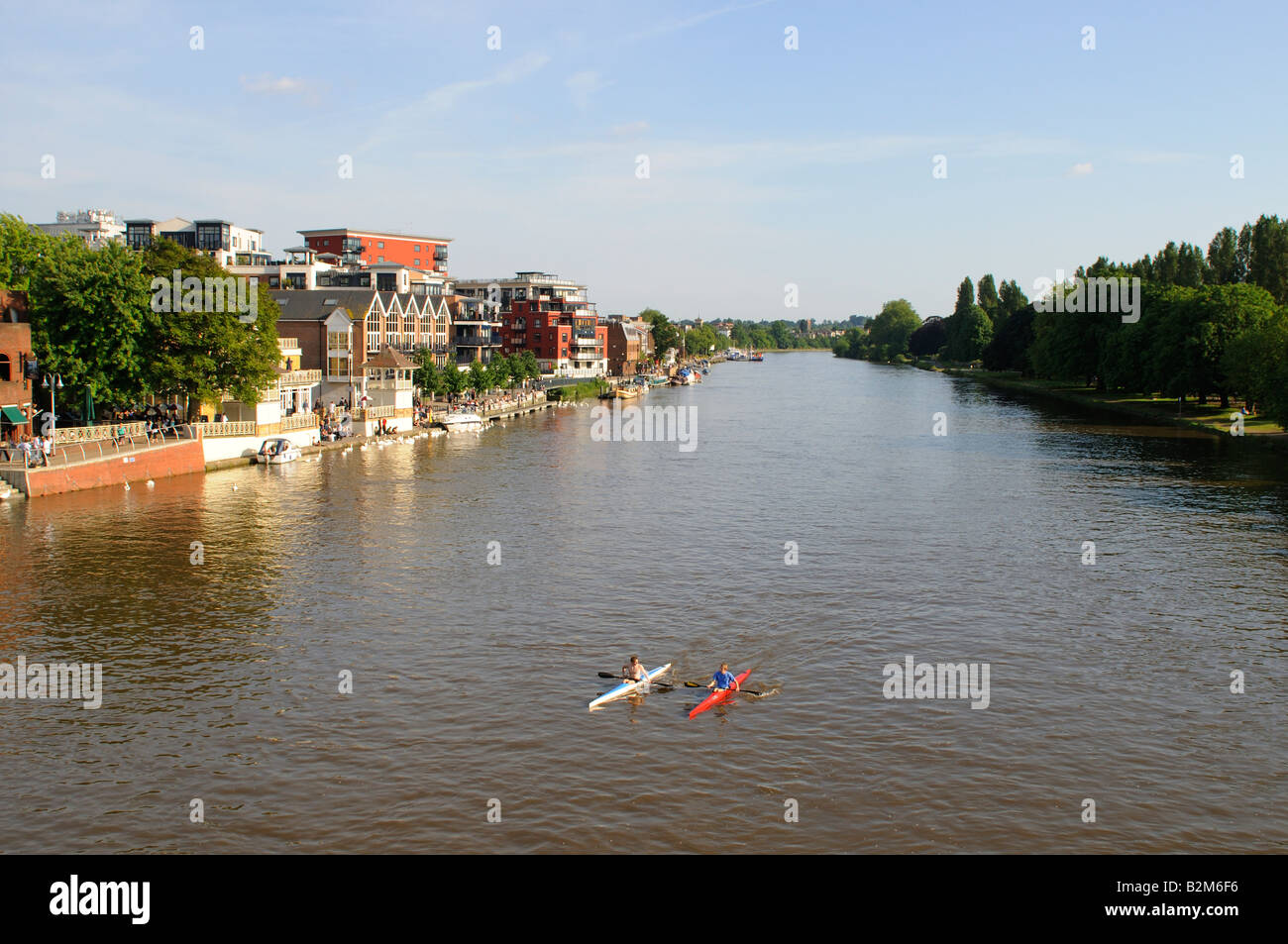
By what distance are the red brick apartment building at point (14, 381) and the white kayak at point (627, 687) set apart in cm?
4313

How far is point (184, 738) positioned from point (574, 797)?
9304mm

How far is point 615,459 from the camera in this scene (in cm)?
7538

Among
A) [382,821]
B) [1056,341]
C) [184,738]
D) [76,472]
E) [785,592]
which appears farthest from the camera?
[1056,341]

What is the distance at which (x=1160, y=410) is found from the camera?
3930 inches

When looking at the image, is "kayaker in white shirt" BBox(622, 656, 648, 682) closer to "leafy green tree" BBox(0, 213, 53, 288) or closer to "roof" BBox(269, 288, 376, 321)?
"leafy green tree" BBox(0, 213, 53, 288)

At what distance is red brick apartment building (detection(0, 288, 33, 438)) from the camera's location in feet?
180

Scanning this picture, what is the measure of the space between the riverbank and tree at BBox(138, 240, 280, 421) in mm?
68600

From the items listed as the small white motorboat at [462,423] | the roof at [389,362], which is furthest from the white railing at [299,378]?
the small white motorboat at [462,423]

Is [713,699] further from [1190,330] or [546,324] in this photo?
[546,324]

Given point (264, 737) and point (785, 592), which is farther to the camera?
point (785, 592)

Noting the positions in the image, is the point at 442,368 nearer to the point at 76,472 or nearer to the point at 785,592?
the point at 76,472

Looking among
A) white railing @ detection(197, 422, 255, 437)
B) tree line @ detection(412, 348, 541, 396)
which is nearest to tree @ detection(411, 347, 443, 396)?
tree line @ detection(412, 348, 541, 396)
